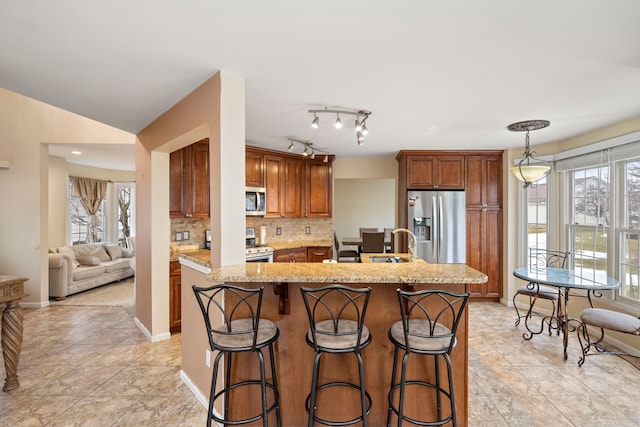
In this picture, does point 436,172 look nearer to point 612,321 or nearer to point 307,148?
point 307,148

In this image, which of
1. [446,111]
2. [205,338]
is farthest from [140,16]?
[446,111]

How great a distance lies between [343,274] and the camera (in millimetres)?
1860

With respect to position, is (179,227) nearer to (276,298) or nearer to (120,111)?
(120,111)

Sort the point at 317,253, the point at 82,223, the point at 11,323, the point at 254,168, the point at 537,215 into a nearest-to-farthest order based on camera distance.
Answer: the point at 11,323
the point at 537,215
the point at 254,168
the point at 317,253
the point at 82,223

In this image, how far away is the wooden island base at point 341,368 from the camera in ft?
6.59

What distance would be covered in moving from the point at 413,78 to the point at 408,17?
2.52 ft

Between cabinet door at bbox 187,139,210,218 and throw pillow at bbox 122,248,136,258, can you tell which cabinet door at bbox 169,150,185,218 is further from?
throw pillow at bbox 122,248,136,258

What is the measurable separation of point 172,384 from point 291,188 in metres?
3.26

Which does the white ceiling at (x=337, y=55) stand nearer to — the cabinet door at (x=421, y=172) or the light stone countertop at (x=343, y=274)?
the light stone countertop at (x=343, y=274)

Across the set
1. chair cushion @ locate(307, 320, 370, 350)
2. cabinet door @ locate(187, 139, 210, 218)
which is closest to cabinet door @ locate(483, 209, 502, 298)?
chair cushion @ locate(307, 320, 370, 350)

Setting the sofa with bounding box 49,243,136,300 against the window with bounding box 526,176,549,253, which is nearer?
the window with bounding box 526,176,549,253

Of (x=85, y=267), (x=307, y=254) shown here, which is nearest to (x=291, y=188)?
(x=307, y=254)

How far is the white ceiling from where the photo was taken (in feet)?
4.92

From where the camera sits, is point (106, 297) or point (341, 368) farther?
point (106, 297)
